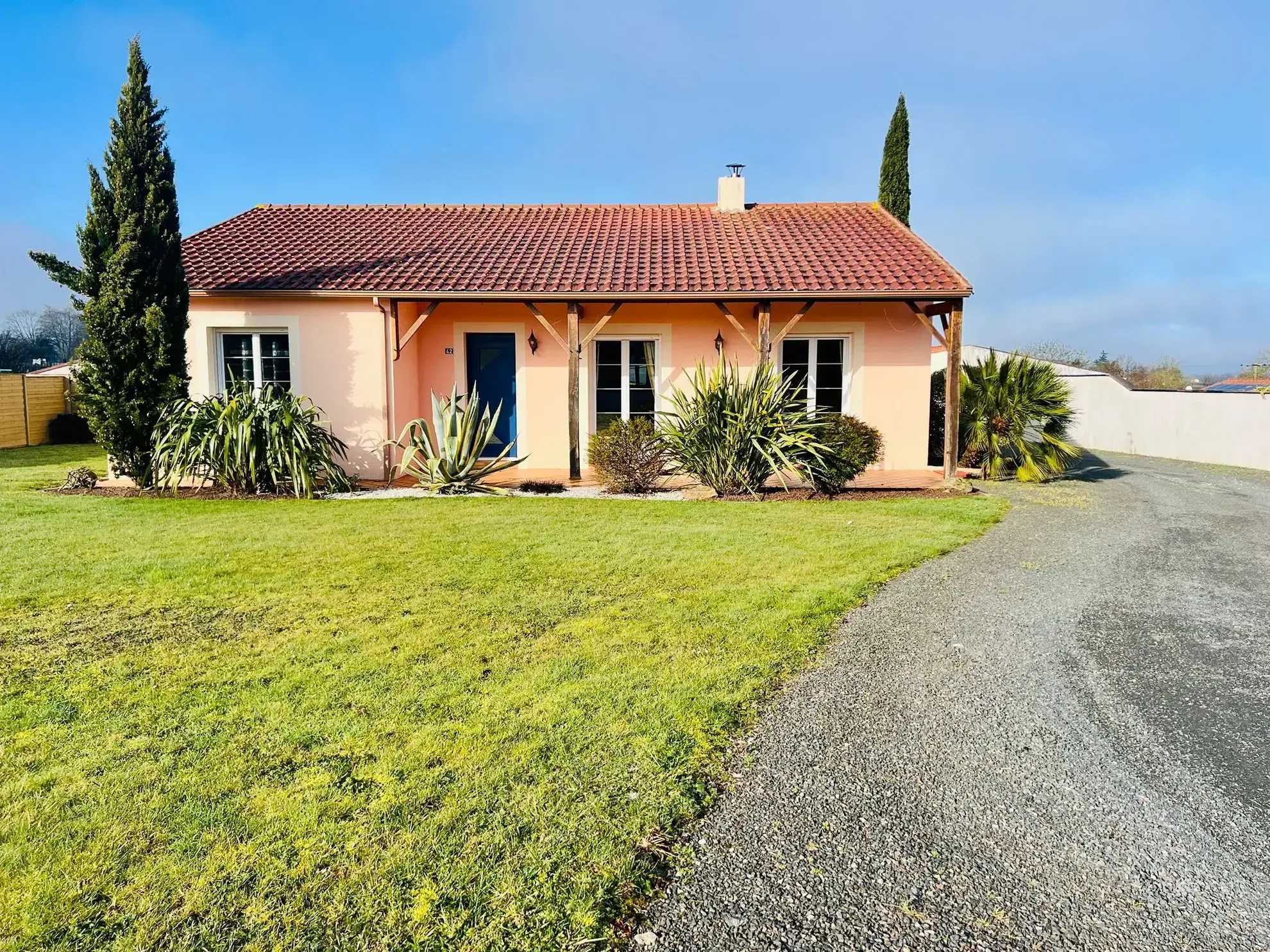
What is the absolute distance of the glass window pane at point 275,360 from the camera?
12062 mm

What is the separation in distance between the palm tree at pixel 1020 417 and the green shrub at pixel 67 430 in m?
20.0

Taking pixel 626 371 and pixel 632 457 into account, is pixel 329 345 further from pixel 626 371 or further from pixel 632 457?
pixel 632 457

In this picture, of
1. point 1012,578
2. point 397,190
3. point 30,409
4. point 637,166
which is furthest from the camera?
point 637,166

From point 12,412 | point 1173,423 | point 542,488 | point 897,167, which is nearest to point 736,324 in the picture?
point 542,488

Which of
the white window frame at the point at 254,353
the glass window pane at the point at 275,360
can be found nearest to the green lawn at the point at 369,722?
the white window frame at the point at 254,353

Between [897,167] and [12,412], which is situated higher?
[897,167]

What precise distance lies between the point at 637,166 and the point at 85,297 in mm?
14251

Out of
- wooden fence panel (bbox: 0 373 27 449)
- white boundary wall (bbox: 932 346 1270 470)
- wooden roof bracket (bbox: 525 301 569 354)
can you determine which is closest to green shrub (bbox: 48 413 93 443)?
wooden fence panel (bbox: 0 373 27 449)

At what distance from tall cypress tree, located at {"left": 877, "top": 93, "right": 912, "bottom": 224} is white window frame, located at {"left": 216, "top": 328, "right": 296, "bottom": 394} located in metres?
12.6

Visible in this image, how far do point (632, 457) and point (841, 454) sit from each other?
2791mm

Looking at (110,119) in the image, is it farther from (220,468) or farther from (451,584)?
(451,584)

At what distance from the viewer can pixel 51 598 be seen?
16.3ft

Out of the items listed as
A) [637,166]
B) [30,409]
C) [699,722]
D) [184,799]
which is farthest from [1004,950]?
[30,409]

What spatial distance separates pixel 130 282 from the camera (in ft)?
32.8
